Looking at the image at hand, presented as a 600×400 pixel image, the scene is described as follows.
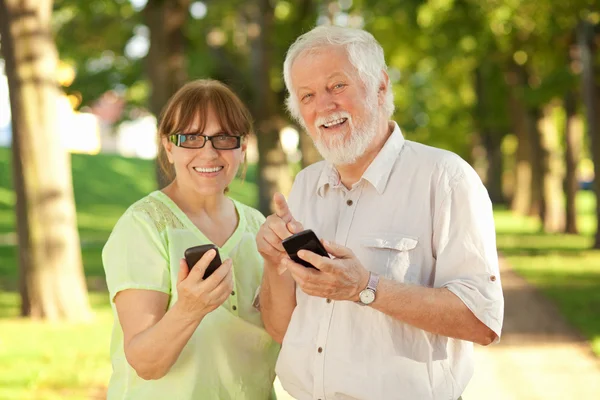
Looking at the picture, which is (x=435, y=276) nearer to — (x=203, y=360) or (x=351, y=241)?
(x=351, y=241)

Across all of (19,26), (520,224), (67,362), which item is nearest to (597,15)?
(19,26)

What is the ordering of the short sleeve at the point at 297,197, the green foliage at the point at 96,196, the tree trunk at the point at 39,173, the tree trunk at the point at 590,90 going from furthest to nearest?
the green foliage at the point at 96,196, the tree trunk at the point at 590,90, the tree trunk at the point at 39,173, the short sleeve at the point at 297,197

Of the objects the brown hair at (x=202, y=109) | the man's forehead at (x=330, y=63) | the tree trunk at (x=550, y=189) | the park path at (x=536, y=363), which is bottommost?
the tree trunk at (x=550, y=189)

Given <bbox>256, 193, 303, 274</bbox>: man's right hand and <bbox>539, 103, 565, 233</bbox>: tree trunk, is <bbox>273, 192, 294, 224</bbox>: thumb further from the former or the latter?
<bbox>539, 103, 565, 233</bbox>: tree trunk

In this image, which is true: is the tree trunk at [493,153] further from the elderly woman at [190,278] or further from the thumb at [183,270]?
the thumb at [183,270]

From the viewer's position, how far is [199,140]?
3.71m

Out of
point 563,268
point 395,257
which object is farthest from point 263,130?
point 395,257

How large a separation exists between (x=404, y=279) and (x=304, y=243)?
A: 49 centimetres

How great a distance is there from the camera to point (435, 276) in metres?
3.46

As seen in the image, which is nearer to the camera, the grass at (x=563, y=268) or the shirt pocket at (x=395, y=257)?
the shirt pocket at (x=395, y=257)

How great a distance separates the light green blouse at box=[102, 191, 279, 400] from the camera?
3.51 m

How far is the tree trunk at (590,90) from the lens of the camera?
19438 mm

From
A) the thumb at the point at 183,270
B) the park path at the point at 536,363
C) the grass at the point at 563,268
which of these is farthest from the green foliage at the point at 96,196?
the thumb at the point at 183,270

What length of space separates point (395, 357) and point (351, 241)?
17.8 inches
